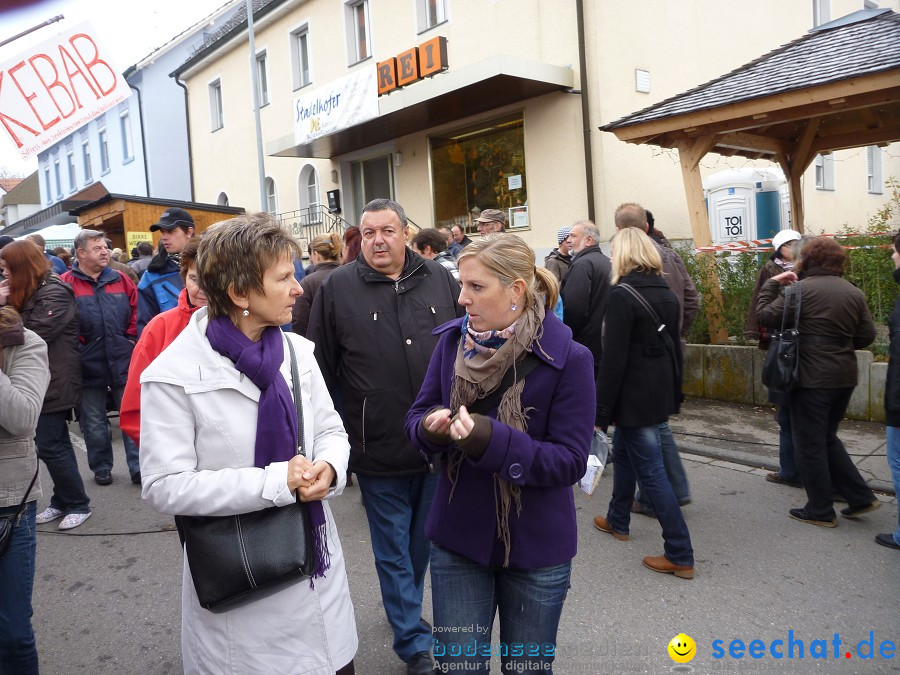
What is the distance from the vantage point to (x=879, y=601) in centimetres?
355

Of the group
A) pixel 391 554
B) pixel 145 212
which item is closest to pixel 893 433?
pixel 391 554

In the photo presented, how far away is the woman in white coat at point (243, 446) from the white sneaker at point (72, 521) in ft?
11.8

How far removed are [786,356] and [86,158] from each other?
32.0 meters

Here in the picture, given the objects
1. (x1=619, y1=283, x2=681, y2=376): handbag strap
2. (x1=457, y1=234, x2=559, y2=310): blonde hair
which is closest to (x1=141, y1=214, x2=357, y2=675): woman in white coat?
(x1=457, y1=234, x2=559, y2=310): blonde hair

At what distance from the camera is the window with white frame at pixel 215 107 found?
70.0ft

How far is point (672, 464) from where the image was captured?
177 inches

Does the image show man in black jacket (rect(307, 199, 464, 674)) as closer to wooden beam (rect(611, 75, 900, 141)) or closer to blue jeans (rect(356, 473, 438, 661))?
blue jeans (rect(356, 473, 438, 661))

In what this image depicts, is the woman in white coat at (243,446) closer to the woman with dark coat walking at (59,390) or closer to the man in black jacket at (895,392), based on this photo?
the woman with dark coat walking at (59,390)

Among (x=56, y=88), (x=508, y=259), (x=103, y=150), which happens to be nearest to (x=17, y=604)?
(x=508, y=259)

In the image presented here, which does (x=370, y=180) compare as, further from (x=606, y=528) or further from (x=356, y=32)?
(x=606, y=528)

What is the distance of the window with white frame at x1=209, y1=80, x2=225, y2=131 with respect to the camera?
21334mm

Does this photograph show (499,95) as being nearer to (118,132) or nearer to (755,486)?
(755,486)

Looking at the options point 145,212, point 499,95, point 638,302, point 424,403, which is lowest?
point 424,403

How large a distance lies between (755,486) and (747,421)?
1.91 m
